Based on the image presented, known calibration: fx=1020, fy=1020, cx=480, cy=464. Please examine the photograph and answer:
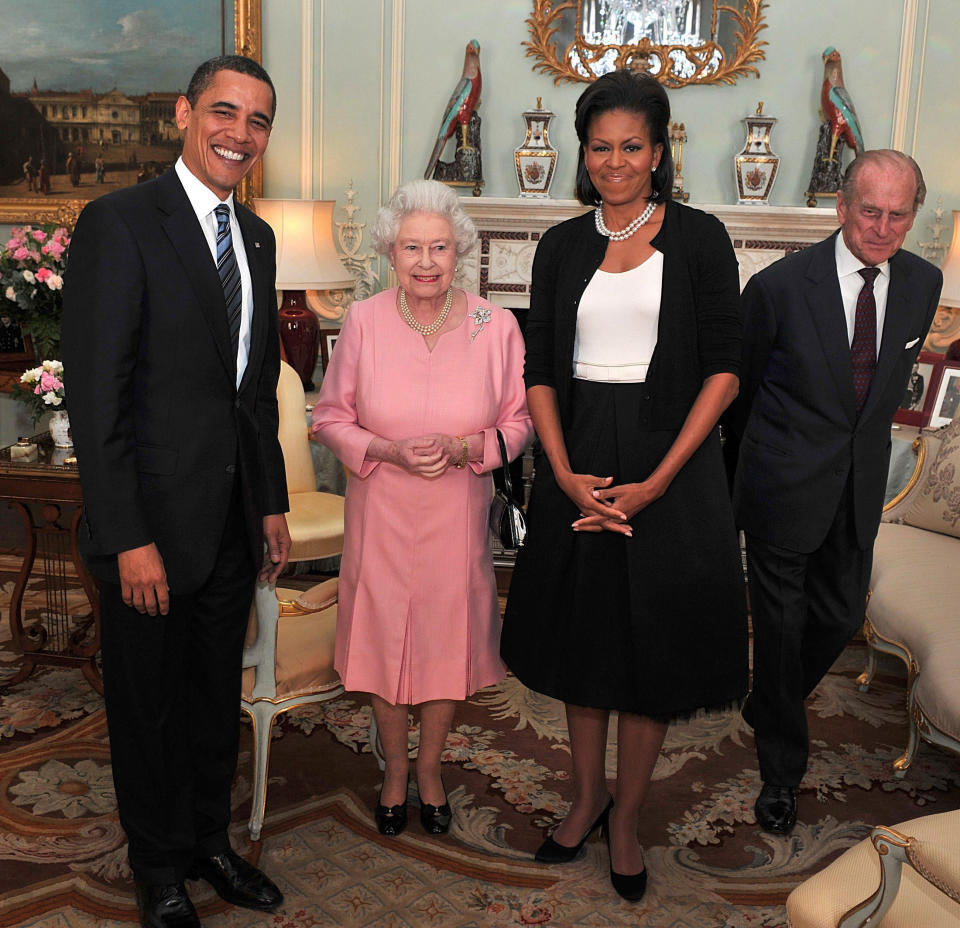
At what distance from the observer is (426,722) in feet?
9.12

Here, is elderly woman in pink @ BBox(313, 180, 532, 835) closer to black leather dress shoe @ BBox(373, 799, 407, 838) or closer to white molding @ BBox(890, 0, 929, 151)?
black leather dress shoe @ BBox(373, 799, 407, 838)

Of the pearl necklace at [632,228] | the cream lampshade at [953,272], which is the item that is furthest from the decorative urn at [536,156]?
the pearl necklace at [632,228]

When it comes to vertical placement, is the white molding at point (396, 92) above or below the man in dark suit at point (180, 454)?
above

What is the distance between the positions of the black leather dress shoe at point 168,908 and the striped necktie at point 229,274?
1.25 metres

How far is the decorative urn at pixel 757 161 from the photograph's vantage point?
531 cm

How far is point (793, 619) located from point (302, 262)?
10.7ft

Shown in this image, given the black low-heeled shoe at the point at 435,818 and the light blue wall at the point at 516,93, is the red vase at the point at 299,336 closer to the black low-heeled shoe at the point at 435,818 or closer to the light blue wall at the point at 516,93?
the light blue wall at the point at 516,93

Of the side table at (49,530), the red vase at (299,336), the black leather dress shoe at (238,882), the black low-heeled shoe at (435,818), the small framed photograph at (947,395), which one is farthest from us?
the red vase at (299,336)

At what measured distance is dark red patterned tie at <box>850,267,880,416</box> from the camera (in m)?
2.74

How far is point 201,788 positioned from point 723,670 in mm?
1306

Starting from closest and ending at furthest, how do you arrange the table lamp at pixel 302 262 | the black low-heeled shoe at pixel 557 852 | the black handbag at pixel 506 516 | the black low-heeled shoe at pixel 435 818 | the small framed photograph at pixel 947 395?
1. the black handbag at pixel 506 516
2. the black low-heeled shoe at pixel 557 852
3. the black low-heeled shoe at pixel 435 818
4. the small framed photograph at pixel 947 395
5. the table lamp at pixel 302 262

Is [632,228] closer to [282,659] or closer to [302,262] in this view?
[282,659]

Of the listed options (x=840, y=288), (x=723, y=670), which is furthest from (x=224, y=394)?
(x=840, y=288)

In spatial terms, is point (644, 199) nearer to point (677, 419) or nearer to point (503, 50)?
point (677, 419)
